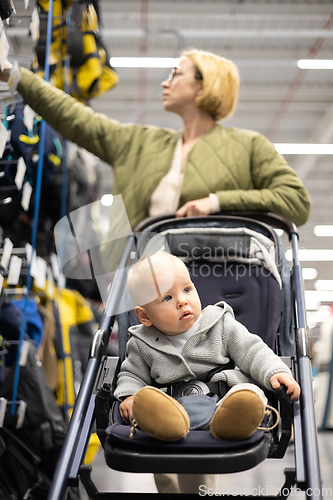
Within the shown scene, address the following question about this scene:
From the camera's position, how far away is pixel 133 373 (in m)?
1.31

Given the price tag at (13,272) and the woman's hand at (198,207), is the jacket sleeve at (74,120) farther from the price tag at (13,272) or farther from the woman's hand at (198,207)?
the price tag at (13,272)

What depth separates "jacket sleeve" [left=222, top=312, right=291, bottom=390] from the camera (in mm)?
1170

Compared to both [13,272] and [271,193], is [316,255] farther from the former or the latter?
[13,272]

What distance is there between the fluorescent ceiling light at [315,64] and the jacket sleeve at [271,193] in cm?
405

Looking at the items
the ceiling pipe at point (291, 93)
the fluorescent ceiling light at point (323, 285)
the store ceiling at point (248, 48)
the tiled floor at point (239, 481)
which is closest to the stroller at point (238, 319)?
the tiled floor at point (239, 481)

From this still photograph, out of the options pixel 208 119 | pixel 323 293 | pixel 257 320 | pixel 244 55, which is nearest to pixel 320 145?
pixel 244 55

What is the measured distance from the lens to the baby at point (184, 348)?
46.6 inches

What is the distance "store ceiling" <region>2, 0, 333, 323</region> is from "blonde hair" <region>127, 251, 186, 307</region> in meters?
2.68

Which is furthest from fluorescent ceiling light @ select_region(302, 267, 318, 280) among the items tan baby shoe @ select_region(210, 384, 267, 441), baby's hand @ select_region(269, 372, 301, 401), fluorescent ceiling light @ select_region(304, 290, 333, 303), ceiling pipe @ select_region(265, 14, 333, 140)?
tan baby shoe @ select_region(210, 384, 267, 441)

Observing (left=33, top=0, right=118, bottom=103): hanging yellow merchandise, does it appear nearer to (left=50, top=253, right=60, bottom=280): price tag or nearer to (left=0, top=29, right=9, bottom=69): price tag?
(left=50, top=253, right=60, bottom=280): price tag

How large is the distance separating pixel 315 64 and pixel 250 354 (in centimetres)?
500

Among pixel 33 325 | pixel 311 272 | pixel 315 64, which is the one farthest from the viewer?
pixel 311 272

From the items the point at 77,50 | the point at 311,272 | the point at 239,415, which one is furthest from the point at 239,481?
the point at 311,272

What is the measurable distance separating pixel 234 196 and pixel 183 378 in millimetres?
676
